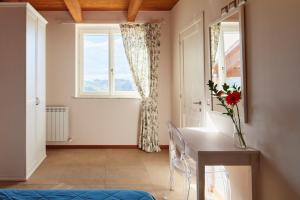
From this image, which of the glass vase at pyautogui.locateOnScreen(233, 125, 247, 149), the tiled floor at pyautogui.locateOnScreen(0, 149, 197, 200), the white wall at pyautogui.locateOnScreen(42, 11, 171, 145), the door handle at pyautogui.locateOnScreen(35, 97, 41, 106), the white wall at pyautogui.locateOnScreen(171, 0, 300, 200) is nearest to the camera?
the white wall at pyautogui.locateOnScreen(171, 0, 300, 200)

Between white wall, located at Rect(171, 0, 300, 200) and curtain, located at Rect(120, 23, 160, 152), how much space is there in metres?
2.97

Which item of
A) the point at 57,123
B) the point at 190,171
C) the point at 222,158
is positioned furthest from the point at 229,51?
the point at 57,123

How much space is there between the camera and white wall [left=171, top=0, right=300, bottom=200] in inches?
64.6

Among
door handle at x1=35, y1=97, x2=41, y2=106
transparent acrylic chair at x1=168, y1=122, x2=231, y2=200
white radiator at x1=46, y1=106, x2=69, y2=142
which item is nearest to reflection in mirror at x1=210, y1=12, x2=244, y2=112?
transparent acrylic chair at x1=168, y1=122, x2=231, y2=200

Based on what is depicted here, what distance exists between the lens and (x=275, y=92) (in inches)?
Answer: 72.6

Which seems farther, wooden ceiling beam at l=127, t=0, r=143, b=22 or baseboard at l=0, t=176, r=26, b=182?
wooden ceiling beam at l=127, t=0, r=143, b=22

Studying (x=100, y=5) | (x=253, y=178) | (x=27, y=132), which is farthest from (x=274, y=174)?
(x=100, y=5)

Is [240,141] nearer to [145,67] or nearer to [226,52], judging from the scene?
[226,52]

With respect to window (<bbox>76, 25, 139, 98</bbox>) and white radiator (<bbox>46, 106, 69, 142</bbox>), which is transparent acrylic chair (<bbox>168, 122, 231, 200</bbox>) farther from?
white radiator (<bbox>46, 106, 69, 142</bbox>)

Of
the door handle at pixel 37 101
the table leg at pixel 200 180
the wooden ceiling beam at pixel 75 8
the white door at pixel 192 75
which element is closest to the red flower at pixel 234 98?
the table leg at pixel 200 180

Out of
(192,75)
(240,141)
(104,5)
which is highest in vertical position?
(104,5)

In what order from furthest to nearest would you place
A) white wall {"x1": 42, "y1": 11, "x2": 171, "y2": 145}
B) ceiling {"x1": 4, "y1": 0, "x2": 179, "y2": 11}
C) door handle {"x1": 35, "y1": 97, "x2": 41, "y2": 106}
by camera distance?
white wall {"x1": 42, "y1": 11, "x2": 171, "y2": 145}
ceiling {"x1": 4, "y1": 0, "x2": 179, "y2": 11}
door handle {"x1": 35, "y1": 97, "x2": 41, "y2": 106}

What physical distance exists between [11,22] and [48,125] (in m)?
2.21

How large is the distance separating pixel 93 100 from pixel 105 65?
0.73m
